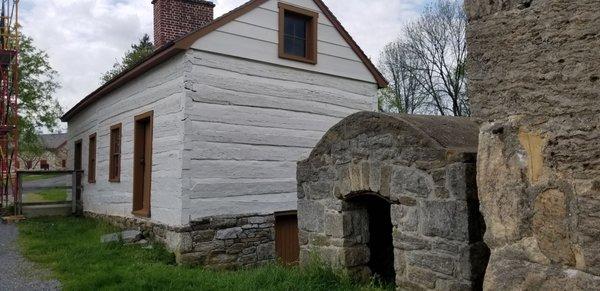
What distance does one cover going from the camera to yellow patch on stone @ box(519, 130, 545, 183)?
2.53 m

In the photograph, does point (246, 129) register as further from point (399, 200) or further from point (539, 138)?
point (539, 138)

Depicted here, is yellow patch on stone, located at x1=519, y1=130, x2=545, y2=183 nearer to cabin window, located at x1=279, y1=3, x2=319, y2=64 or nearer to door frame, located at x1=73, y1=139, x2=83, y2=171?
cabin window, located at x1=279, y1=3, x2=319, y2=64

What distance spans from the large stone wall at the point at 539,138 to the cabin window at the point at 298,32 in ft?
24.2

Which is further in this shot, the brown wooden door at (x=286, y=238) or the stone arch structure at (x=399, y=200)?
the brown wooden door at (x=286, y=238)

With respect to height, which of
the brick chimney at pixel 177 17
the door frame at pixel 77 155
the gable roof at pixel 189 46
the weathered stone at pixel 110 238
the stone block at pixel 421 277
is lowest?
the weathered stone at pixel 110 238

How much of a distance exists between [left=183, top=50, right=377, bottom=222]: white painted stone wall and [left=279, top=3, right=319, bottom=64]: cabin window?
440 mm

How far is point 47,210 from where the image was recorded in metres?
13.7

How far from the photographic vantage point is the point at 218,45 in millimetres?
8906

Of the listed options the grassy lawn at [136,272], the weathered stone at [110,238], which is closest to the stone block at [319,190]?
the grassy lawn at [136,272]

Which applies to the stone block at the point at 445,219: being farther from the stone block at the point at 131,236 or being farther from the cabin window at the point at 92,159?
the cabin window at the point at 92,159

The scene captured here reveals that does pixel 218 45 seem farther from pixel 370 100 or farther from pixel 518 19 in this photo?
pixel 518 19

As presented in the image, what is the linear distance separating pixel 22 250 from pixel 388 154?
7291 mm

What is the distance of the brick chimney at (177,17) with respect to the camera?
10.9 metres

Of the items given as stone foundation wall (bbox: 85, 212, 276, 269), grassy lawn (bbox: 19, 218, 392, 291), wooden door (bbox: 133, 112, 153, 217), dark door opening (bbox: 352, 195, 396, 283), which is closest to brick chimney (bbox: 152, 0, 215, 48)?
wooden door (bbox: 133, 112, 153, 217)
